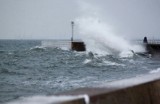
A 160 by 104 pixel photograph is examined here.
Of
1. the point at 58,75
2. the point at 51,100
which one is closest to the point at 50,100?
the point at 51,100

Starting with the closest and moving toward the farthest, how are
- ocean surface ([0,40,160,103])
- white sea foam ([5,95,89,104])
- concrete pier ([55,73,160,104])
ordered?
white sea foam ([5,95,89,104])
concrete pier ([55,73,160,104])
ocean surface ([0,40,160,103])

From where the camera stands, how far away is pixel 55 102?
2457 mm

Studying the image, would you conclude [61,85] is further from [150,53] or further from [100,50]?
[100,50]

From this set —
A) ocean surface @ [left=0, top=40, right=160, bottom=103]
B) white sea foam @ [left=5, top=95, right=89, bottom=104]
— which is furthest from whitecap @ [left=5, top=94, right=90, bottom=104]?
ocean surface @ [left=0, top=40, right=160, bottom=103]

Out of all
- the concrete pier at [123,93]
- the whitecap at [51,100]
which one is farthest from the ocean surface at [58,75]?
the whitecap at [51,100]

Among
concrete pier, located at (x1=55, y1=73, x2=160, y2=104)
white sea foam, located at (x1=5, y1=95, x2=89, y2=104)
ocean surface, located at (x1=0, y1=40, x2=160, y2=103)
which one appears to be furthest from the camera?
ocean surface, located at (x1=0, y1=40, x2=160, y2=103)

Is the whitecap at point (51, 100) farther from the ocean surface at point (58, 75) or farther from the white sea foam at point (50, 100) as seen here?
the ocean surface at point (58, 75)

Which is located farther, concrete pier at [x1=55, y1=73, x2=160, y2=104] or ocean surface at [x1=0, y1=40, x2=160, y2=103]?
ocean surface at [x1=0, y1=40, x2=160, y2=103]

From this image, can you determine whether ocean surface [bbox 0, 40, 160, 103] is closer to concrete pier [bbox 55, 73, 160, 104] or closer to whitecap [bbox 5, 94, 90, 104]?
concrete pier [bbox 55, 73, 160, 104]

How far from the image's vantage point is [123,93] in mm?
3037

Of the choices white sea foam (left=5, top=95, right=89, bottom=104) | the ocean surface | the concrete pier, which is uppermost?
white sea foam (left=5, top=95, right=89, bottom=104)

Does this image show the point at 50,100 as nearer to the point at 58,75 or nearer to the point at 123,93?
the point at 123,93

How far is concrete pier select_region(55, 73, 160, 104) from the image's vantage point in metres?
2.74

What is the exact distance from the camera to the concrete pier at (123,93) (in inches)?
108
